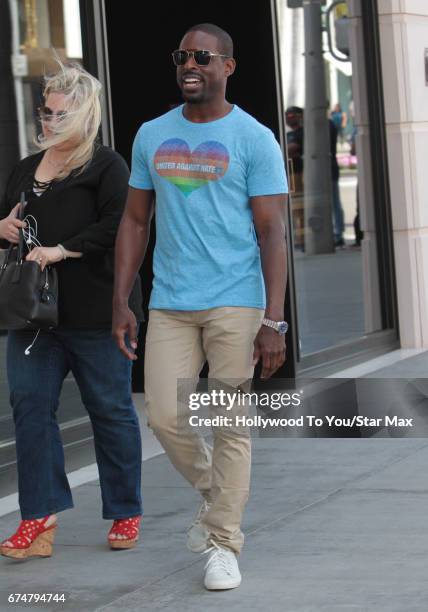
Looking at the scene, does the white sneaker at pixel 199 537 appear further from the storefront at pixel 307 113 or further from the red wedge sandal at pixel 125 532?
the storefront at pixel 307 113

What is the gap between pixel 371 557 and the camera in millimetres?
5258

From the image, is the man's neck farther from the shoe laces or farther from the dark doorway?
the dark doorway

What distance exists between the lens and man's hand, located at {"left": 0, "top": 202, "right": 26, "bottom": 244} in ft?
17.5

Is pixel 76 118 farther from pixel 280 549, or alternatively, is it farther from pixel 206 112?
pixel 280 549

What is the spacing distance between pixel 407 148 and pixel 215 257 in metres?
6.54

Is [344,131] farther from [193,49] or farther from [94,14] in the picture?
[193,49]

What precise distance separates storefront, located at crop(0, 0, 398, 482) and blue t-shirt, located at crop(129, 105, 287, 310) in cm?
251

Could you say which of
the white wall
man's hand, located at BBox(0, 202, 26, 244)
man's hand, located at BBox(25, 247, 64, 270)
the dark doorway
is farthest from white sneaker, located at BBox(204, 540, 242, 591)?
the white wall

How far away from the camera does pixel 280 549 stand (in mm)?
5434

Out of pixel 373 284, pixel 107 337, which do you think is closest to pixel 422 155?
pixel 373 284

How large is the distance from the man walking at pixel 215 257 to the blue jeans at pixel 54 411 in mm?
505

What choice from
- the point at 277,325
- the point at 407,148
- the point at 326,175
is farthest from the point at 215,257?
the point at 407,148

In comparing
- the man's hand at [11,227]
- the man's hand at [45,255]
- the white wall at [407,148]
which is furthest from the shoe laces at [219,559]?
the white wall at [407,148]

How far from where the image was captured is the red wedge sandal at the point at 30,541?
5418 mm
